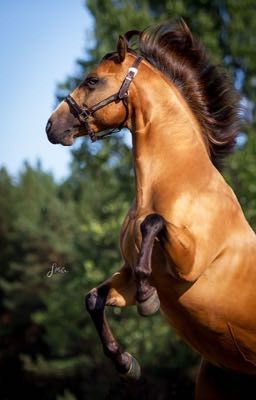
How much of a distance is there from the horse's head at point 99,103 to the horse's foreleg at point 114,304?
1111mm

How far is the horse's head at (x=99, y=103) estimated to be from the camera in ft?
17.9

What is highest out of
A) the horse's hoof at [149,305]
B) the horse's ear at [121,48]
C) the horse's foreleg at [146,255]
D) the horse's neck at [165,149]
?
the horse's ear at [121,48]

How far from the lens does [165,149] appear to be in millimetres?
5316

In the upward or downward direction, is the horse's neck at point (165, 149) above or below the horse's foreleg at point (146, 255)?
above

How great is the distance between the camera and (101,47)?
22.4 metres

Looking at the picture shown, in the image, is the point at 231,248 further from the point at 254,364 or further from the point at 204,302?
the point at 254,364

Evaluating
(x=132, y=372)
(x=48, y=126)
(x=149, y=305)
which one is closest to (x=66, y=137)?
(x=48, y=126)

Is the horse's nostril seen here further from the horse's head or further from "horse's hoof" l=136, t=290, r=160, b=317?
"horse's hoof" l=136, t=290, r=160, b=317

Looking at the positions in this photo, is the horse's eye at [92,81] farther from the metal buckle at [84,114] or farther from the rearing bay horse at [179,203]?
the metal buckle at [84,114]

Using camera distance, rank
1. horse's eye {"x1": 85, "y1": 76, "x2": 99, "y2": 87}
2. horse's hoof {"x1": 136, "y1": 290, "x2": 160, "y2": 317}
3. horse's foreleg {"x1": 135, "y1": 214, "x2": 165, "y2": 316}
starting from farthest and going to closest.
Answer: horse's eye {"x1": 85, "y1": 76, "x2": 99, "y2": 87}
horse's hoof {"x1": 136, "y1": 290, "x2": 160, "y2": 317}
horse's foreleg {"x1": 135, "y1": 214, "x2": 165, "y2": 316}

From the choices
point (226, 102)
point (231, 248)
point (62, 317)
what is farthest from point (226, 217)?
point (62, 317)

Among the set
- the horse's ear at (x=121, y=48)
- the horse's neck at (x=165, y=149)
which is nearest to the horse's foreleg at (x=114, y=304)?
the horse's neck at (x=165, y=149)

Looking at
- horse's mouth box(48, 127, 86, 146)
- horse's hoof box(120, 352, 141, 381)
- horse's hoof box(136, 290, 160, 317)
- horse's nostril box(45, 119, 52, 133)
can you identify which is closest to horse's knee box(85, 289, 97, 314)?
horse's hoof box(120, 352, 141, 381)

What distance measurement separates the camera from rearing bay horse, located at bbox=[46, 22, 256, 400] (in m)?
4.97
